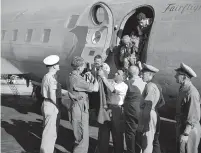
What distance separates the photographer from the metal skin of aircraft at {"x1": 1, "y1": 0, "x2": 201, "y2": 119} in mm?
6535

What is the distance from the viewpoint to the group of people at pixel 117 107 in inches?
207

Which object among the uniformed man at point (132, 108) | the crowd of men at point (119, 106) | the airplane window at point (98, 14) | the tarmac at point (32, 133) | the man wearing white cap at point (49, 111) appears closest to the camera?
the crowd of men at point (119, 106)

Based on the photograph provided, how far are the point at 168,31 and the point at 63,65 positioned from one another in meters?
4.04

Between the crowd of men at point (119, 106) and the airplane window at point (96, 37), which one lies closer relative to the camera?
the crowd of men at point (119, 106)

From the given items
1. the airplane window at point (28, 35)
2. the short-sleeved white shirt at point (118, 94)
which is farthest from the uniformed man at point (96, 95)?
the airplane window at point (28, 35)

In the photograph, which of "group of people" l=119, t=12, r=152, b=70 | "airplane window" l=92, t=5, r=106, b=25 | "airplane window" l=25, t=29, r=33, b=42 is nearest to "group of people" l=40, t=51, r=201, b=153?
"group of people" l=119, t=12, r=152, b=70

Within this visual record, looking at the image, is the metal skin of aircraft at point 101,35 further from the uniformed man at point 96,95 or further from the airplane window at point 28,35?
the uniformed man at point 96,95

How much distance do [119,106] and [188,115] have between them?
6.29ft

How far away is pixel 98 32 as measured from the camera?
820 cm

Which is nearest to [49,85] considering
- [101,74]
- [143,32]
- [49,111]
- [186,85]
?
[49,111]

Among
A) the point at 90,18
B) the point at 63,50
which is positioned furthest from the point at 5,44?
the point at 90,18

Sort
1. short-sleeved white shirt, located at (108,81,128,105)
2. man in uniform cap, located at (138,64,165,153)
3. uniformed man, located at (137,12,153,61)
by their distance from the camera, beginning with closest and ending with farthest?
man in uniform cap, located at (138,64,165,153) < short-sleeved white shirt, located at (108,81,128,105) < uniformed man, located at (137,12,153,61)

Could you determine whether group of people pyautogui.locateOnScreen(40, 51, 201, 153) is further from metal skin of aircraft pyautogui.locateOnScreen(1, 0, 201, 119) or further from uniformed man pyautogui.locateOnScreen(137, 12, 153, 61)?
uniformed man pyautogui.locateOnScreen(137, 12, 153, 61)

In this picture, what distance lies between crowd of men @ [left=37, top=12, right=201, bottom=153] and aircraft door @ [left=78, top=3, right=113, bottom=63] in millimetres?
921
